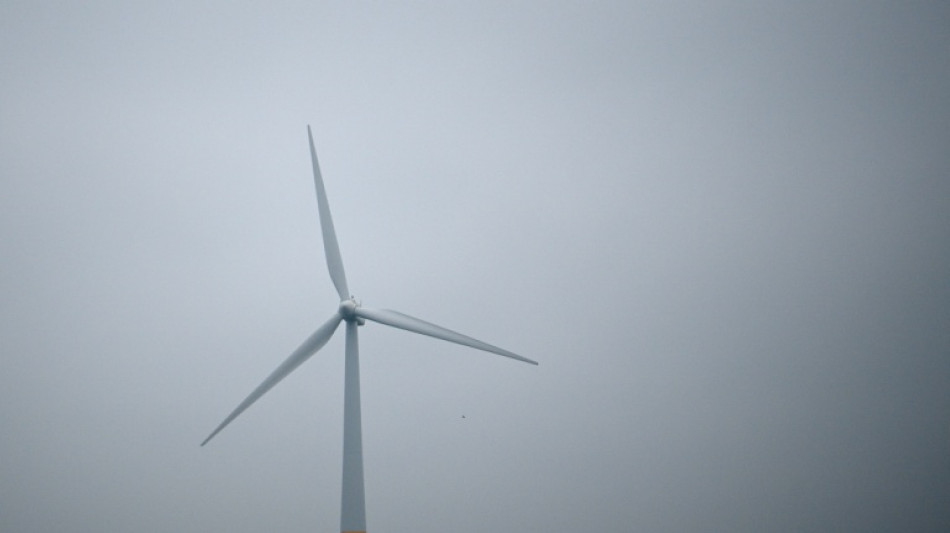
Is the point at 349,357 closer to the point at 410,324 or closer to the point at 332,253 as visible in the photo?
the point at 410,324

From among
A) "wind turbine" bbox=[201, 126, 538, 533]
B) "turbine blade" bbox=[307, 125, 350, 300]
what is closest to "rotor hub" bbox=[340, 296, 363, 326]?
"wind turbine" bbox=[201, 126, 538, 533]

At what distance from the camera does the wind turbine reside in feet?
69.3

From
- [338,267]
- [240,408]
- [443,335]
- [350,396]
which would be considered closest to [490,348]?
[443,335]

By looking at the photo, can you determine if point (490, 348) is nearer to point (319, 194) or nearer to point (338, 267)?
point (338, 267)

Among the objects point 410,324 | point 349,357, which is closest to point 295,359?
point 349,357

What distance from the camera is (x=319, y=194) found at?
2480 centimetres

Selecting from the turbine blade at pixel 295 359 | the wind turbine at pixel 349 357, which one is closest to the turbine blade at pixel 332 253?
the wind turbine at pixel 349 357

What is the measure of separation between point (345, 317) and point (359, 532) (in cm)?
744

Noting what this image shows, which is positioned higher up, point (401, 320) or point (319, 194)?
point (319, 194)

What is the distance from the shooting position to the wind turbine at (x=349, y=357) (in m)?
21.1

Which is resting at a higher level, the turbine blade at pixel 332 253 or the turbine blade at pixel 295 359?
the turbine blade at pixel 332 253

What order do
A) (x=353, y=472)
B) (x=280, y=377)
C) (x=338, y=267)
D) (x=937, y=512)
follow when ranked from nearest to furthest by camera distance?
(x=353, y=472)
(x=280, y=377)
(x=338, y=267)
(x=937, y=512)

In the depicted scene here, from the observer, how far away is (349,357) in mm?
23031

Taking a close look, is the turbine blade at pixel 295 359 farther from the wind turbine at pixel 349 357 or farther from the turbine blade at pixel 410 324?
the turbine blade at pixel 410 324
